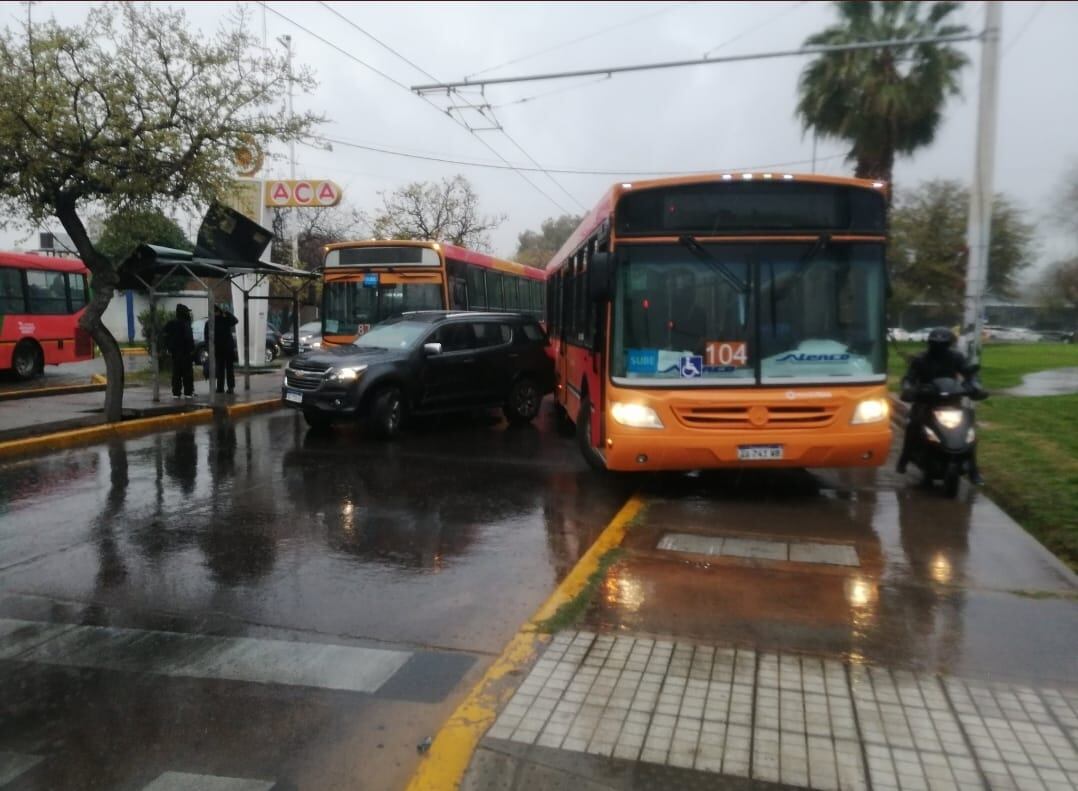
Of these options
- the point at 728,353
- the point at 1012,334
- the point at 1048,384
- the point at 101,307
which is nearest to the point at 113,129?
the point at 101,307

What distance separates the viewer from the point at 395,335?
526 inches

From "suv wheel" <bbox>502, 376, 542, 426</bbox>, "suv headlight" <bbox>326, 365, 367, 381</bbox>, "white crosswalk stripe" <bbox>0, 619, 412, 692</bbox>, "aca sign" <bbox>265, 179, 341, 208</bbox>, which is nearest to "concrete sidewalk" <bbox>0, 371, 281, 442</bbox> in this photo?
"suv headlight" <bbox>326, 365, 367, 381</bbox>

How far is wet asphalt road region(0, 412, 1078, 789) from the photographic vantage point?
3.92 metres

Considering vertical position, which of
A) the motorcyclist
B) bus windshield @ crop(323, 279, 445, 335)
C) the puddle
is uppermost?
bus windshield @ crop(323, 279, 445, 335)

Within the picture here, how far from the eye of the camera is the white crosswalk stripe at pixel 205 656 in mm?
4445

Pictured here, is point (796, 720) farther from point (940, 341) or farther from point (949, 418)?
point (940, 341)

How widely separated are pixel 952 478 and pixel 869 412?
1.37 meters

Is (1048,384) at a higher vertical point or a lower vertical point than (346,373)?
lower

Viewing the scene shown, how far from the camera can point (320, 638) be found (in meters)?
4.98

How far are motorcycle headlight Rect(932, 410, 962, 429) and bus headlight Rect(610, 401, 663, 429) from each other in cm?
286

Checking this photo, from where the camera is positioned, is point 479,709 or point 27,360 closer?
point 479,709

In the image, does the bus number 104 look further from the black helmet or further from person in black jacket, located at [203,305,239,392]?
person in black jacket, located at [203,305,239,392]

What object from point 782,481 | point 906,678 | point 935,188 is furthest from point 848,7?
point 906,678

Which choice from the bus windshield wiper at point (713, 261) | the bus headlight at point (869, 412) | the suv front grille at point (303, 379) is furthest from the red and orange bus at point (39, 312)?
the bus headlight at point (869, 412)
